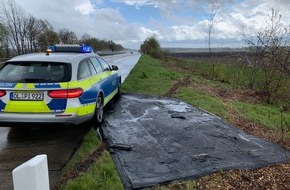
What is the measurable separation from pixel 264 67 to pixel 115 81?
614 centimetres

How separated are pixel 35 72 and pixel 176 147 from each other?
2842 mm

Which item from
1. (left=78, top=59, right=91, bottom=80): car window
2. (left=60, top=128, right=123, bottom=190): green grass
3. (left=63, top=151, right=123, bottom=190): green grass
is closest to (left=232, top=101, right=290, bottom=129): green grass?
(left=78, top=59, right=91, bottom=80): car window

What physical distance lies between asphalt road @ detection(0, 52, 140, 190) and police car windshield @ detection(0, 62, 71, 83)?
0.89m

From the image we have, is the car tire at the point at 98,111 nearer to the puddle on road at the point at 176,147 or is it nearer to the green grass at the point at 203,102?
the puddle on road at the point at 176,147

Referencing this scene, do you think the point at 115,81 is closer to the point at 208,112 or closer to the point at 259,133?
the point at 208,112

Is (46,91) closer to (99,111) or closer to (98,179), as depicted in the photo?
(99,111)

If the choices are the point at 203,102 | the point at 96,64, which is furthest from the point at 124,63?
the point at 96,64

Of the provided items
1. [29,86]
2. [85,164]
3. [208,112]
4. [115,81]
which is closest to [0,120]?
[29,86]

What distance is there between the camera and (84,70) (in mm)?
6332

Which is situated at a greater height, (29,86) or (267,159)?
(29,86)

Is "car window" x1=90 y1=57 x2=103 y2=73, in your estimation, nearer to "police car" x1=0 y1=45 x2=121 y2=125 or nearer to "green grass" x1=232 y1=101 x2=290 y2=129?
"police car" x1=0 y1=45 x2=121 y2=125

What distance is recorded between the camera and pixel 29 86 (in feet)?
17.6

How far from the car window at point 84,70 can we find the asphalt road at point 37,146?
3.73 feet

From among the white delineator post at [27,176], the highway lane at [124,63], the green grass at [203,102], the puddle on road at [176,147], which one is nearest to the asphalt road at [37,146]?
the puddle on road at [176,147]
